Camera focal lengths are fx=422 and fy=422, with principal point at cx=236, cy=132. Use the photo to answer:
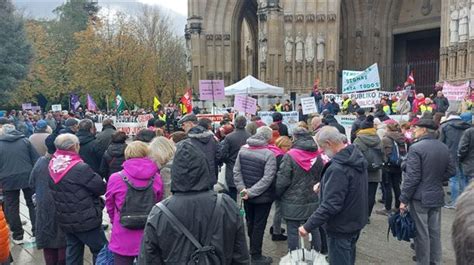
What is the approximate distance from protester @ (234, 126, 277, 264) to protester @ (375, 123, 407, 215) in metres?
2.75

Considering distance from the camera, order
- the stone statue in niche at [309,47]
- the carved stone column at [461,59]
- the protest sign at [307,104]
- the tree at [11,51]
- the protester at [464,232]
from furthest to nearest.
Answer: the tree at [11,51], the stone statue in niche at [309,47], the carved stone column at [461,59], the protest sign at [307,104], the protester at [464,232]

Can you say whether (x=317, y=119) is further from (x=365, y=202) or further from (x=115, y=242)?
(x=115, y=242)

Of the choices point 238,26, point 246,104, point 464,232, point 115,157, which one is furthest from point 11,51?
point 464,232

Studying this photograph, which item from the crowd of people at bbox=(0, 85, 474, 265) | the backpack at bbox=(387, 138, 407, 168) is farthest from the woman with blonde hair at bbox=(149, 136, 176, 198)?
the backpack at bbox=(387, 138, 407, 168)

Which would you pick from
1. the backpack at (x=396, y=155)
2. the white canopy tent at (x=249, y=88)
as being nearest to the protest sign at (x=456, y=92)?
the white canopy tent at (x=249, y=88)

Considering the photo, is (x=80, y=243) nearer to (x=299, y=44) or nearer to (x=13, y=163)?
(x=13, y=163)

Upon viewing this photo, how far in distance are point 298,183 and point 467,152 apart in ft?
13.4

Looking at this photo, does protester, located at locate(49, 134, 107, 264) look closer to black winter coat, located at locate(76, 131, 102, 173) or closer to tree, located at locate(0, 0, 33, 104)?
black winter coat, located at locate(76, 131, 102, 173)

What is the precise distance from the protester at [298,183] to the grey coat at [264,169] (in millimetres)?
250

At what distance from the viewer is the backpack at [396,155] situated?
301 inches

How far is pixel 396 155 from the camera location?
7.65m

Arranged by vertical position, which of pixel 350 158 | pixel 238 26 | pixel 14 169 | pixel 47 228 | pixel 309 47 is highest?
pixel 238 26

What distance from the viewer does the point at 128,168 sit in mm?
3982

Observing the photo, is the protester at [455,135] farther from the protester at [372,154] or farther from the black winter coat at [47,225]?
the black winter coat at [47,225]
